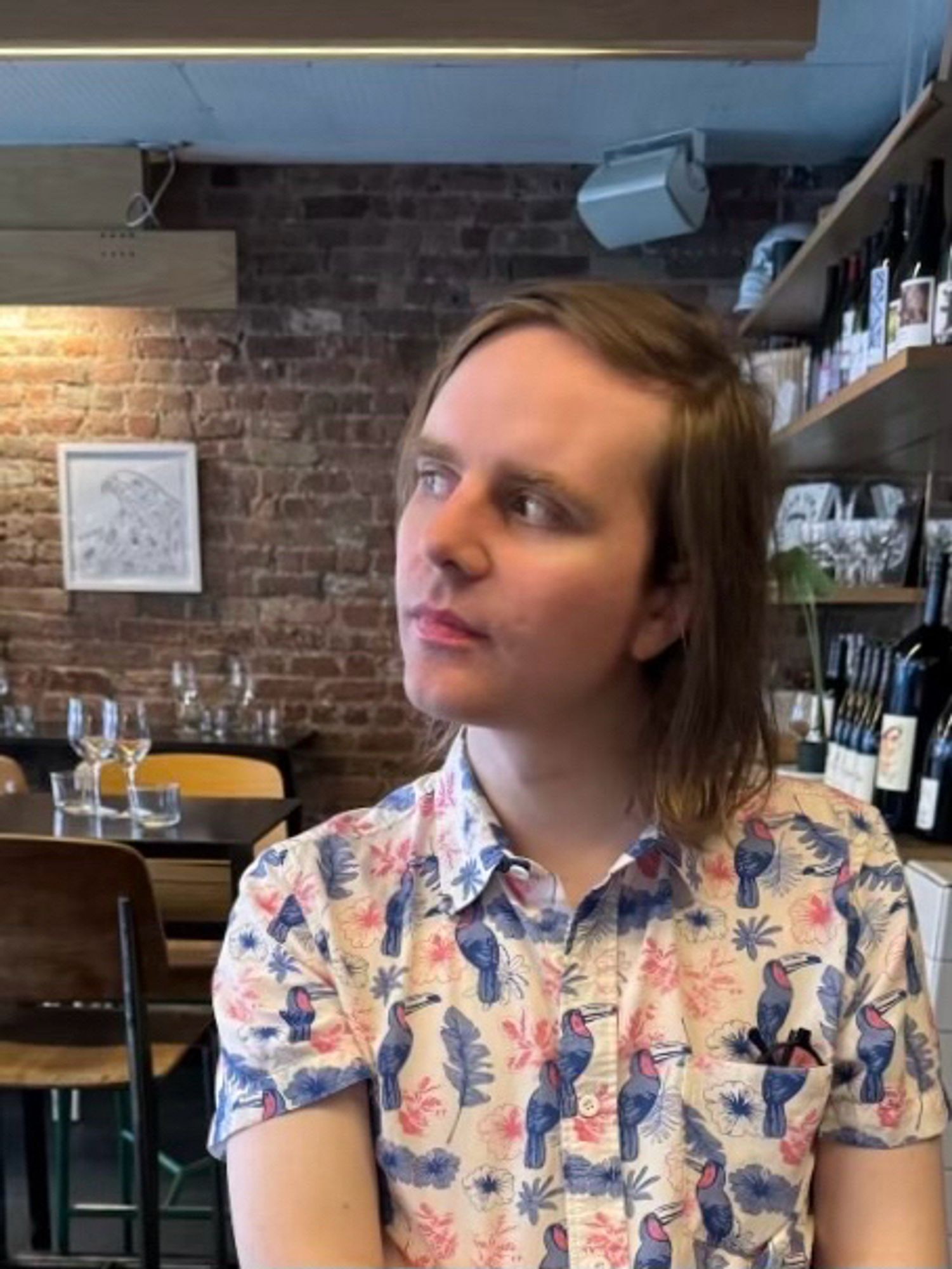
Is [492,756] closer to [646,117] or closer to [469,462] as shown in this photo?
[469,462]

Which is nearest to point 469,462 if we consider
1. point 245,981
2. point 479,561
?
point 479,561

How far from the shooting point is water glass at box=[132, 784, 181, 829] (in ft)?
6.88

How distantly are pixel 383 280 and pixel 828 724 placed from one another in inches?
85.8

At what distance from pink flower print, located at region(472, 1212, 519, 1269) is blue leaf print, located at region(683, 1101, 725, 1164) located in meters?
0.14

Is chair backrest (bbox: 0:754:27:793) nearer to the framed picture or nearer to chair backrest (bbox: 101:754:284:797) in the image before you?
chair backrest (bbox: 101:754:284:797)

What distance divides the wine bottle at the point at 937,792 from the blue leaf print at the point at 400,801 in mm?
1151

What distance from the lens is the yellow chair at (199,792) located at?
2.29m

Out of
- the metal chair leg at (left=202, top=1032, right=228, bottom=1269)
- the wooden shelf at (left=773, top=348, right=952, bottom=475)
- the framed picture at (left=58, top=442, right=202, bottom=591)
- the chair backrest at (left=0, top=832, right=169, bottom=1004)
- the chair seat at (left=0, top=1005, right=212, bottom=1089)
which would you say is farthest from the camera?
the framed picture at (left=58, top=442, right=202, bottom=591)

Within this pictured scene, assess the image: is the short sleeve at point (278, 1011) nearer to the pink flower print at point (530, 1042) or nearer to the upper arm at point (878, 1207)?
the pink flower print at point (530, 1042)

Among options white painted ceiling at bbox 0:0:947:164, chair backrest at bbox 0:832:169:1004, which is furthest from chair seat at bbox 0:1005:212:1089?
white painted ceiling at bbox 0:0:947:164

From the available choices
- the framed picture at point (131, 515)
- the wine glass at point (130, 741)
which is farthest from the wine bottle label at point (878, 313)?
the framed picture at point (131, 515)

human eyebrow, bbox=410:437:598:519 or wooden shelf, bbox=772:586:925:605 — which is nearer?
human eyebrow, bbox=410:437:598:519

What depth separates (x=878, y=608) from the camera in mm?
2824

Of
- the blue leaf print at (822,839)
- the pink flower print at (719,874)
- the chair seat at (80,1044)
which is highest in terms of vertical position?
the blue leaf print at (822,839)
